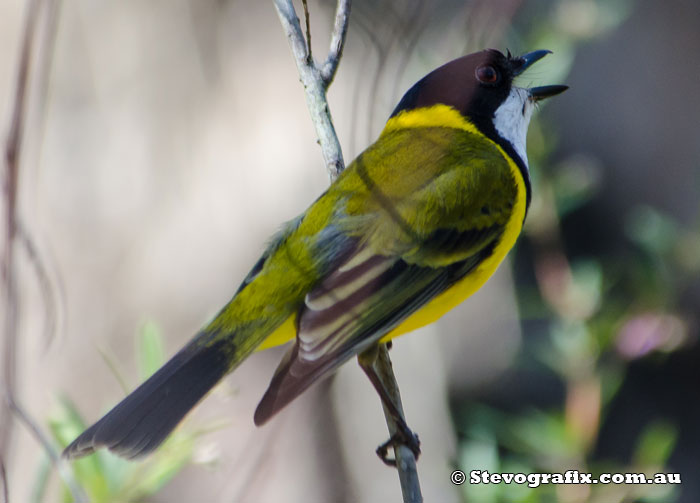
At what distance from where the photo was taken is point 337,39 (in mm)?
2799

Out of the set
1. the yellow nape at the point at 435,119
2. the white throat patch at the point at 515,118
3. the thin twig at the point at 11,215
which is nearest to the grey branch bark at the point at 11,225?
the thin twig at the point at 11,215

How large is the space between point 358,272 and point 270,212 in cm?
176

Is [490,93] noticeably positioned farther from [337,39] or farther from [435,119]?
[337,39]

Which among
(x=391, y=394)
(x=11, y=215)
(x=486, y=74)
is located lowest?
(x=391, y=394)

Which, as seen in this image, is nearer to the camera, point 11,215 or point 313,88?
point 11,215

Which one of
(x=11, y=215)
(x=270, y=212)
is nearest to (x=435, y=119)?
(x=270, y=212)

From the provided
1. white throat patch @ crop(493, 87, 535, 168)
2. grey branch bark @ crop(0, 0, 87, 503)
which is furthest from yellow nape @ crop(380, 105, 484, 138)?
grey branch bark @ crop(0, 0, 87, 503)

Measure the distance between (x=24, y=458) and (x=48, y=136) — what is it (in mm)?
1663

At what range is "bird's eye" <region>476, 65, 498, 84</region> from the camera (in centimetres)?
328

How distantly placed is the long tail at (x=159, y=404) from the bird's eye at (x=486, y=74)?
140 cm

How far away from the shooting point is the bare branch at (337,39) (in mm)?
2686

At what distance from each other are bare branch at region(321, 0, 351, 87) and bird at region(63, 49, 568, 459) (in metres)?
0.33

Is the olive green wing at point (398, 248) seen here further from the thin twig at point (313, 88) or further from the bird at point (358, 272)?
the thin twig at point (313, 88)

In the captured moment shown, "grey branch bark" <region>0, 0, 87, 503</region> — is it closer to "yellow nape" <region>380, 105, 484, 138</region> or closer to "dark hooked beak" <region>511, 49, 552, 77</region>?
"yellow nape" <region>380, 105, 484, 138</region>
